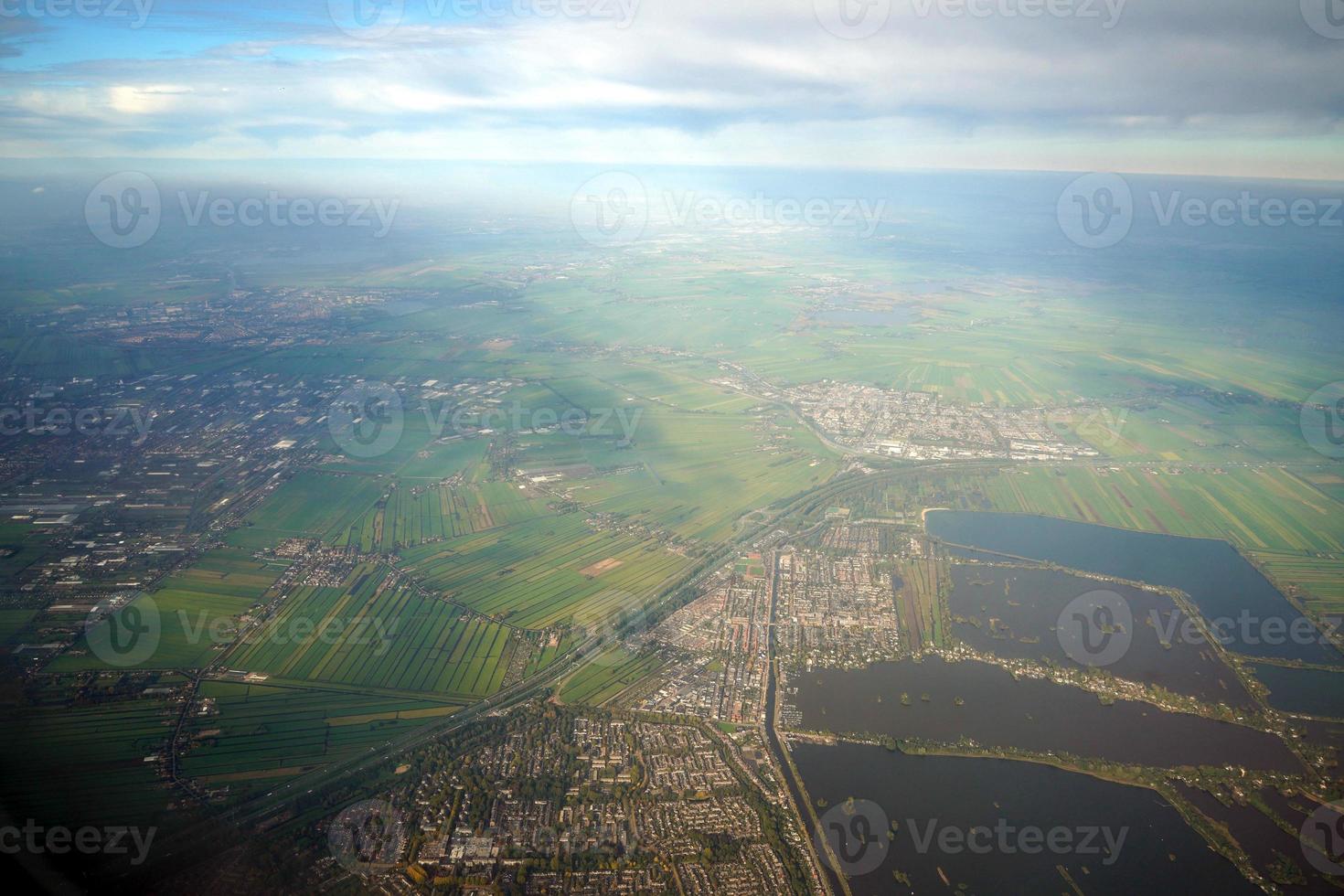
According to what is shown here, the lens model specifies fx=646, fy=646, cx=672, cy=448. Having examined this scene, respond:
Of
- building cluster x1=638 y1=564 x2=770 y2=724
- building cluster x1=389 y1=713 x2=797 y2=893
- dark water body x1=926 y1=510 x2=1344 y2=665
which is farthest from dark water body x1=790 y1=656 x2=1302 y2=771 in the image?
dark water body x1=926 y1=510 x2=1344 y2=665

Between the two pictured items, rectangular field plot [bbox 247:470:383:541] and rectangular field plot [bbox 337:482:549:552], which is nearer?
rectangular field plot [bbox 337:482:549:552]

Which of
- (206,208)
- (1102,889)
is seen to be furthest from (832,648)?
(206,208)

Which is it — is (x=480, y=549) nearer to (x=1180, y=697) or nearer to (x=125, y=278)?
(x=1180, y=697)

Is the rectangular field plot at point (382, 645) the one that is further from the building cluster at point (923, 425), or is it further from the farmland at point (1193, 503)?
the building cluster at point (923, 425)

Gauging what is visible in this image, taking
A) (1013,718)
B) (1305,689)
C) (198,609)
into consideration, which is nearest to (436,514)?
(198,609)

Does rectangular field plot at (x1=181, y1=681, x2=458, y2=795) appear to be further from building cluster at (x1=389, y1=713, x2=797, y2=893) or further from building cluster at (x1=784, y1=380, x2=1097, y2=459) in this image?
building cluster at (x1=784, y1=380, x2=1097, y2=459)
